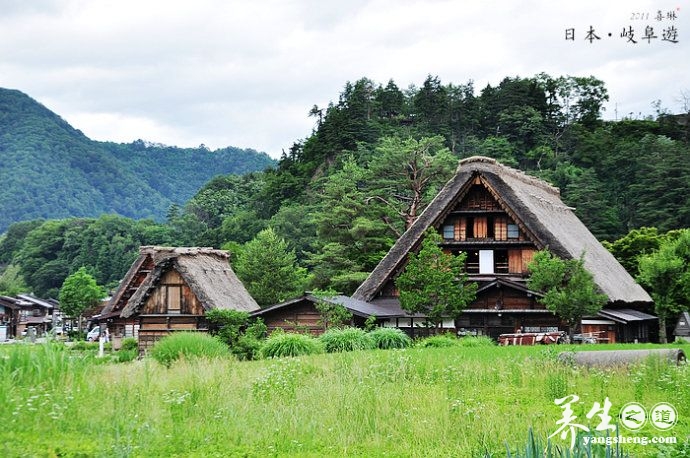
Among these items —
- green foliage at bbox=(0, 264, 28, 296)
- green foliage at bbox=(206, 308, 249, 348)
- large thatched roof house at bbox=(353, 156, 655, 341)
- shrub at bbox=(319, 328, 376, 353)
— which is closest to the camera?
shrub at bbox=(319, 328, 376, 353)

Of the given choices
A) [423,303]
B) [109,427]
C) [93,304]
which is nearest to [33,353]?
[109,427]

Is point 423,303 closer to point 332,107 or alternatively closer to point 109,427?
point 109,427

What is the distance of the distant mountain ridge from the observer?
6280 inches

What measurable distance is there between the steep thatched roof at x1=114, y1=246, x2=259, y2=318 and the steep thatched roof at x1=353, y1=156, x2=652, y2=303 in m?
7.22

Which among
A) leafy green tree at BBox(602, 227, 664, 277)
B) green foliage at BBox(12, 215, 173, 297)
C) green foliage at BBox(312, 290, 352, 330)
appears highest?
green foliage at BBox(12, 215, 173, 297)

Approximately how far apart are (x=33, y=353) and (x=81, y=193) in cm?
16050

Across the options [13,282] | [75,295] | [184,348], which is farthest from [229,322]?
[13,282]

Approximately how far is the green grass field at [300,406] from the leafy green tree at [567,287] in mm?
13869

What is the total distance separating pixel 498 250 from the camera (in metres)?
36.8

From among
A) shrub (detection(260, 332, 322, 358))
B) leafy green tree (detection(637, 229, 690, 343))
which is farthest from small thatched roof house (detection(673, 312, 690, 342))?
shrub (detection(260, 332, 322, 358))

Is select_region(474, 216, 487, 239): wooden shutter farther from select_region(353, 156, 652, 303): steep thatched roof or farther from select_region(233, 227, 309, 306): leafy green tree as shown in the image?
select_region(233, 227, 309, 306): leafy green tree

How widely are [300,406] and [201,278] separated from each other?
92.3ft

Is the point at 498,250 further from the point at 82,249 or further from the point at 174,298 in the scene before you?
the point at 82,249

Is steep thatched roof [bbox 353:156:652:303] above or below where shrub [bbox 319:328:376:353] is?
above
